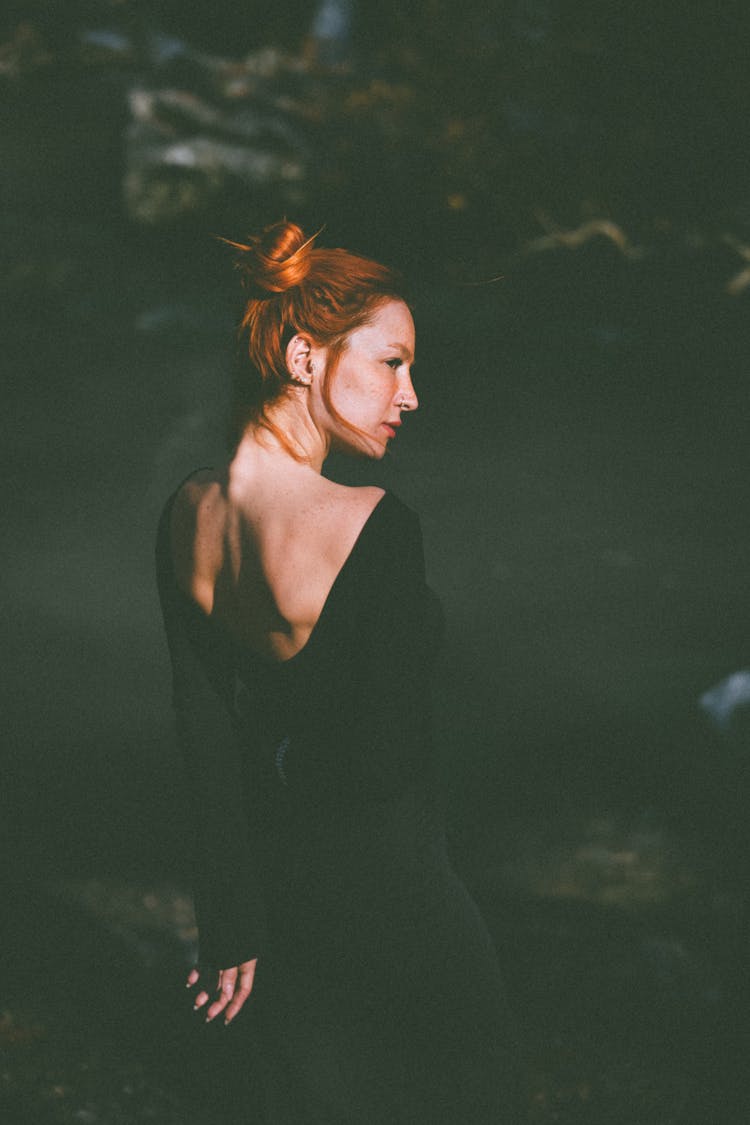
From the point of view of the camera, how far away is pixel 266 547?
1496mm

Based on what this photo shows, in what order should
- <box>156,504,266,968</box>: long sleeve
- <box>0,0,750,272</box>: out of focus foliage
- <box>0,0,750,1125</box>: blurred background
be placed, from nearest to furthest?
<box>156,504,266,968</box>: long sleeve < <box>0,0,750,1125</box>: blurred background < <box>0,0,750,272</box>: out of focus foliage

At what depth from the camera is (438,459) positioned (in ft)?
24.0

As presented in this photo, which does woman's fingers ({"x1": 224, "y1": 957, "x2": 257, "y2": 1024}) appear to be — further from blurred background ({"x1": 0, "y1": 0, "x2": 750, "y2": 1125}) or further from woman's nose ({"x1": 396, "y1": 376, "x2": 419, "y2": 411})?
blurred background ({"x1": 0, "y1": 0, "x2": 750, "y2": 1125})

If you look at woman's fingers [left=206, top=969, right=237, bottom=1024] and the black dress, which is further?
woman's fingers [left=206, top=969, right=237, bottom=1024]

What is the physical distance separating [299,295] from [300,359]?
0.29ft

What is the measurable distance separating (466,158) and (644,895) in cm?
448

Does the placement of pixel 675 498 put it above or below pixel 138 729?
above

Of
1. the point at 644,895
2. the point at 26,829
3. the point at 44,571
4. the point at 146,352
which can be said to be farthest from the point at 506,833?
the point at 146,352

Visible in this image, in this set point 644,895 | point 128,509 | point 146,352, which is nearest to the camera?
point 644,895

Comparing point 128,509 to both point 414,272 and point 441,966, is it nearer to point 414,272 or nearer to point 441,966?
point 414,272

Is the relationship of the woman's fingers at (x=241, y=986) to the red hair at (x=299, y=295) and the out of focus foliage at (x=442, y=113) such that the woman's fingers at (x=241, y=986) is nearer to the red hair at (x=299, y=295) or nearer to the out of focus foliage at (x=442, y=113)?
the red hair at (x=299, y=295)

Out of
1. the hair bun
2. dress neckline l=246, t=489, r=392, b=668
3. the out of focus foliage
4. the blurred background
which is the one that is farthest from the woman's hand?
the out of focus foliage

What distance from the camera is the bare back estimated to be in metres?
1.46

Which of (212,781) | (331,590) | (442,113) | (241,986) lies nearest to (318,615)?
(331,590)
